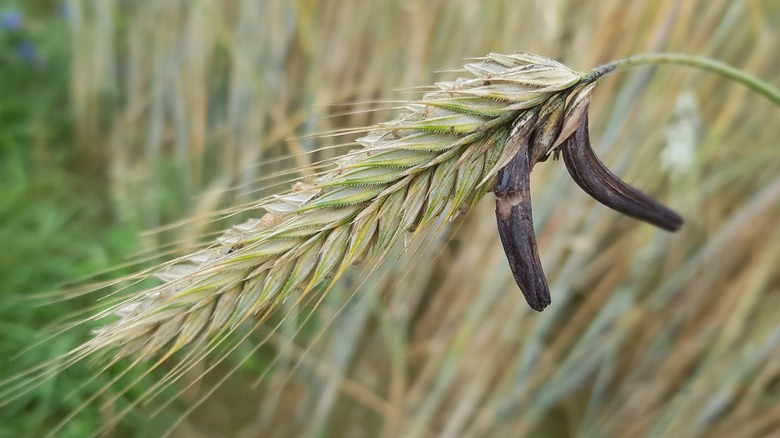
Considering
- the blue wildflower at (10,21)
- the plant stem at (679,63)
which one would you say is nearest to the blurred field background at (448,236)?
the blue wildflower at (10,21)

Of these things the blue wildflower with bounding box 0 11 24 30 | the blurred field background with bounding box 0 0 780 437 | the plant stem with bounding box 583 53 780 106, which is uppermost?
the plant stem with bounding box 583 53 780 106

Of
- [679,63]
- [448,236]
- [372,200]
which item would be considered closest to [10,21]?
[448,236]

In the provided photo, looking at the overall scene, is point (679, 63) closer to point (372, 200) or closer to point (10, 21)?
point (372, 200)

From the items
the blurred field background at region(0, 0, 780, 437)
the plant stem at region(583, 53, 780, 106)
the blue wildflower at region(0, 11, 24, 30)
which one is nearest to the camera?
the plant stem at region(583, 53, 780, 106)

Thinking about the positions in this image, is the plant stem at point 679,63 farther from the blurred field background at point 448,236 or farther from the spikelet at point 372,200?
the blurred field background at point 448,236

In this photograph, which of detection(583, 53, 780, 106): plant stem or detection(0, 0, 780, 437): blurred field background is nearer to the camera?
detection(583, 53, 780, 106): plant stem

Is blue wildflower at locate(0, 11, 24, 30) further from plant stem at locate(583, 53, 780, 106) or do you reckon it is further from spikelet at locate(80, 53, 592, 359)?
plant stem at locate(583, 53, 780, 106)

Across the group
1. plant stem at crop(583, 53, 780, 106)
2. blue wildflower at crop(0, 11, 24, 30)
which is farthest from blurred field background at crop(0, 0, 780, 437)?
plant stem at crop(583, 53, 780, 106)
